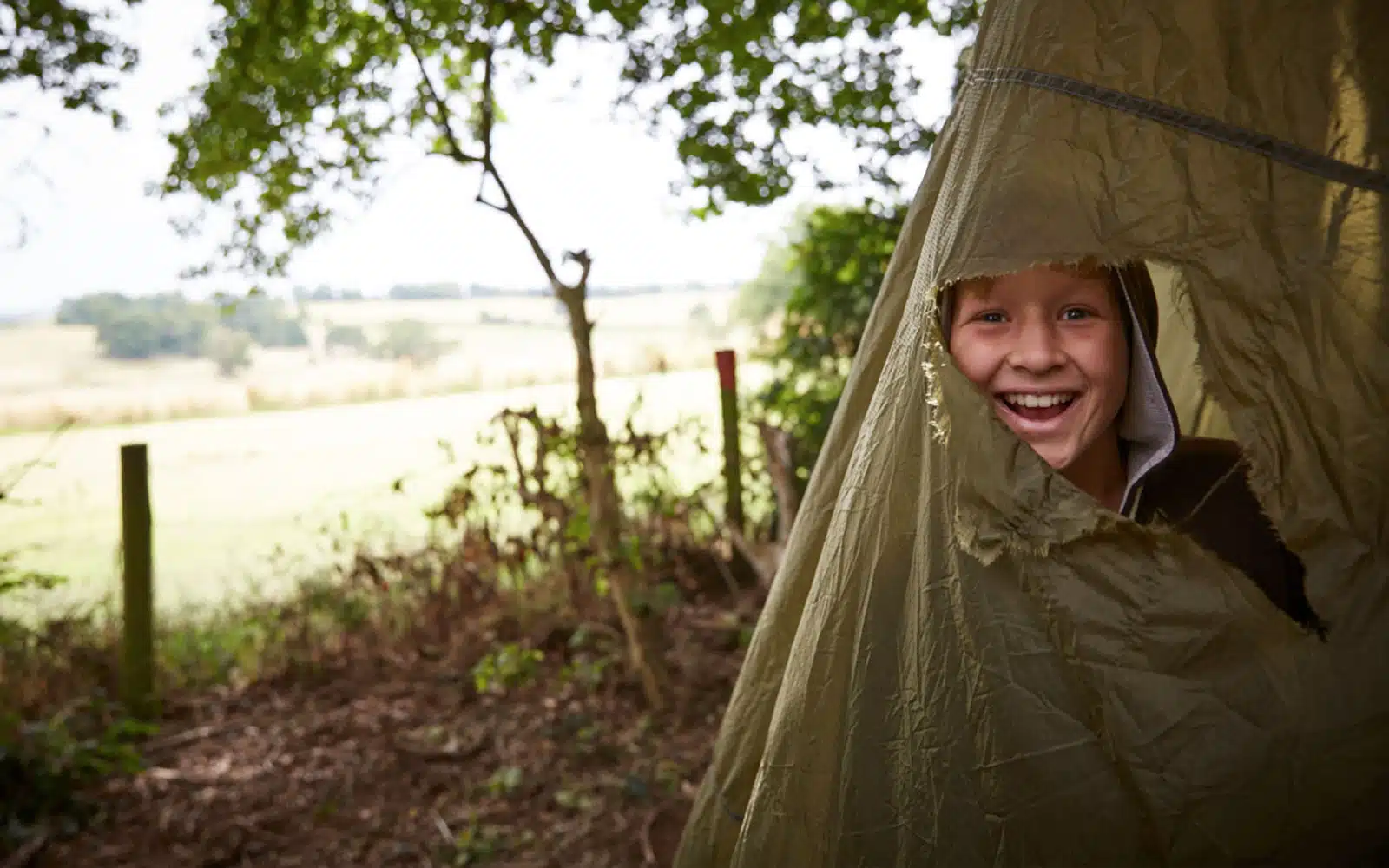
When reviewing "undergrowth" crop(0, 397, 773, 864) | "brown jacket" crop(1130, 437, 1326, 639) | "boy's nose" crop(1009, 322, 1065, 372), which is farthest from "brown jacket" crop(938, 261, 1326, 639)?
"undergrowth" crop(0, 397, 773, 864)

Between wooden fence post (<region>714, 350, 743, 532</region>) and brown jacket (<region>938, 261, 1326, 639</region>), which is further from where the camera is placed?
wooden fence post (<region>714, 350, 743, 532</region>)

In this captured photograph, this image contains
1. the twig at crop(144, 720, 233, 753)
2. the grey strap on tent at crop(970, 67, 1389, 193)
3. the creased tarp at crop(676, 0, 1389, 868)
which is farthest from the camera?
the twig at crop(144, 720, 233, 753)

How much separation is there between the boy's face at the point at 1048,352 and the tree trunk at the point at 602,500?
2.64 metres

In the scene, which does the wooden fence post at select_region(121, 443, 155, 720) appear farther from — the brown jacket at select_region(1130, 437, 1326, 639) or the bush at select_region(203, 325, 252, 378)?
the brown jacket at select_region(1130, 437, 1326, 639)

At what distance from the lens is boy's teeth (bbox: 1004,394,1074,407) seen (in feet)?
5.44

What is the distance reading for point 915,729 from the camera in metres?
1.47

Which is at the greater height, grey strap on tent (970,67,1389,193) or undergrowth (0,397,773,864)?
grey strap on tent (970,67,1389,193)

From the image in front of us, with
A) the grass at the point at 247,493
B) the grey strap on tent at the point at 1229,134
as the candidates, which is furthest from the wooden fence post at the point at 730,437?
the grey strap on tent at the point at 1229,134

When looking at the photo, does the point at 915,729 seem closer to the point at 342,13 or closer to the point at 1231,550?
the point at 1231,550

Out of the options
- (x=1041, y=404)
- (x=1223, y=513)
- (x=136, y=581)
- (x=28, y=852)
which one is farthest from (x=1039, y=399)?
(x=136, y=581)

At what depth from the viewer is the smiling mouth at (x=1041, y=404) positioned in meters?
1.66

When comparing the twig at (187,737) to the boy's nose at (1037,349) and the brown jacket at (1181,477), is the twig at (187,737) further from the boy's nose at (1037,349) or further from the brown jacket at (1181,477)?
the boy's nose at (1037,349)

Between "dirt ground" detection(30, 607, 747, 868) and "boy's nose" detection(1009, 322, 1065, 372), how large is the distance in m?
2.56

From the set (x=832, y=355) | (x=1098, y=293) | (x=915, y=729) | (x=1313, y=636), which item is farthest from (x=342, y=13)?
(x=1313, y=636)
